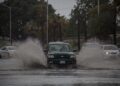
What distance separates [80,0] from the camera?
364ft

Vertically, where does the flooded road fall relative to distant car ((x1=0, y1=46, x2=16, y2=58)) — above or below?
above

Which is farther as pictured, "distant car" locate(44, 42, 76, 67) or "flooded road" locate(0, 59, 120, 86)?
"distant car" locate(44, 42, 76, 67)

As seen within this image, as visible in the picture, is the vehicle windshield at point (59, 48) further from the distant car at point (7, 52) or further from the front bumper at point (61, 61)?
the distant car at point (7, 52)

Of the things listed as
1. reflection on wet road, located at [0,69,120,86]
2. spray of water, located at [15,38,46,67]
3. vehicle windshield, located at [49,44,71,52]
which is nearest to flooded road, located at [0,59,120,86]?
reflection on wet road, located at [0,69,120,86]

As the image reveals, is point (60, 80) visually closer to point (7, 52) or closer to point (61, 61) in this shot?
point (61, 61)

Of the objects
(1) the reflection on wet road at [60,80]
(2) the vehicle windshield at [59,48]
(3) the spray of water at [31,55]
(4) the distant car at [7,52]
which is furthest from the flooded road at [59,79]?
(4) the distant car at [7,52]

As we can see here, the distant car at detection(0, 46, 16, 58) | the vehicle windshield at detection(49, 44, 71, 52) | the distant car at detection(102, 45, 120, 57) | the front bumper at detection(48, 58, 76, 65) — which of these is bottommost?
the distant car at detection(0, 46, 16, 58)

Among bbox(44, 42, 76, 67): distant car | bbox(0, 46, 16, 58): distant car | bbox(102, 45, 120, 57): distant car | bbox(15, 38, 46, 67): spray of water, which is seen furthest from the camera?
bbox(0, 46, 16, 58): distant car

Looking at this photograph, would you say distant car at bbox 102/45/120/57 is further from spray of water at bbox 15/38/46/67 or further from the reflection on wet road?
the reflection on wet road

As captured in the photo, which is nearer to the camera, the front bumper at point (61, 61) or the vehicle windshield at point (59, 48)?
the front bumper at point (61, 61)

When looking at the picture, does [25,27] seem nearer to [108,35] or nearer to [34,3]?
[34,3]

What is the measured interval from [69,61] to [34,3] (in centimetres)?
9237

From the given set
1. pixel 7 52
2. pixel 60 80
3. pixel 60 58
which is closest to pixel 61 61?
pixel 60 58

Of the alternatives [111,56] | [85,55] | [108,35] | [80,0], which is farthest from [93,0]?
[85,55]
